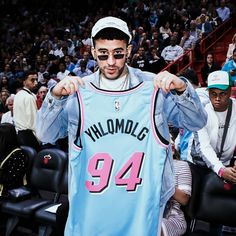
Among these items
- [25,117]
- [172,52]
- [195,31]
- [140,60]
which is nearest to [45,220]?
[25,117]

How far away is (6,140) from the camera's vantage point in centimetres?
425

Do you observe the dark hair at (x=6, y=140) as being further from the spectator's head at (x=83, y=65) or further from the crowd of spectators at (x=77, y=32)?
the spectator's head at (x=83, y=65)

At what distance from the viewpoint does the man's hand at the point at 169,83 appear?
190cm

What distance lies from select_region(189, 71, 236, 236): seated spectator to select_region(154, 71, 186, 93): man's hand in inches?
58.6

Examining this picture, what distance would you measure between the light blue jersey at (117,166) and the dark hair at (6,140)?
7.62 ft

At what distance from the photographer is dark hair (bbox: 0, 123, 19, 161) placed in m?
4.22

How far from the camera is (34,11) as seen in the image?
18438 millimetres

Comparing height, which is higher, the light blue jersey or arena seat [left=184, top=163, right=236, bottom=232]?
the light blue jersey

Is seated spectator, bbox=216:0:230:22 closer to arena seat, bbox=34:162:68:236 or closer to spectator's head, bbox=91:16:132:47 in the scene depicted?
arena seat, bbox=34:162:68:236

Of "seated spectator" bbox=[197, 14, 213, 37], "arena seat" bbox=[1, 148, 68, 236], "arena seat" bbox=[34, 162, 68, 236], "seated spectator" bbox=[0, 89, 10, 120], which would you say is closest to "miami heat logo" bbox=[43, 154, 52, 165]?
"arena seat" bbox=[1, 148, 68, 236]

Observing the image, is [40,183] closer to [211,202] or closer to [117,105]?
[211,202]

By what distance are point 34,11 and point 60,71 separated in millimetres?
6678

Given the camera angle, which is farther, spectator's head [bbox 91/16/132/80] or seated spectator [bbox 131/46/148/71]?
seated spectator [bbox 131/46/148/71]

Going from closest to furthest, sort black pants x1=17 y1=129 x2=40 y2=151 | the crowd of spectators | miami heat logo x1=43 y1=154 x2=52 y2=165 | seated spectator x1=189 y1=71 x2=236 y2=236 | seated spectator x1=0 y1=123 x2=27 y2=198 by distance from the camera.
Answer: seated spectator x1=189 y1=71 x2=236 y2=236
seated spectator x1=0 y1=123 x2=27 y2=198
miami heat logo x1=43 y1=154 x2=52 y2=165
black pants x1=17 y1=129 x2=40 y2=151
the crowd of spectators
